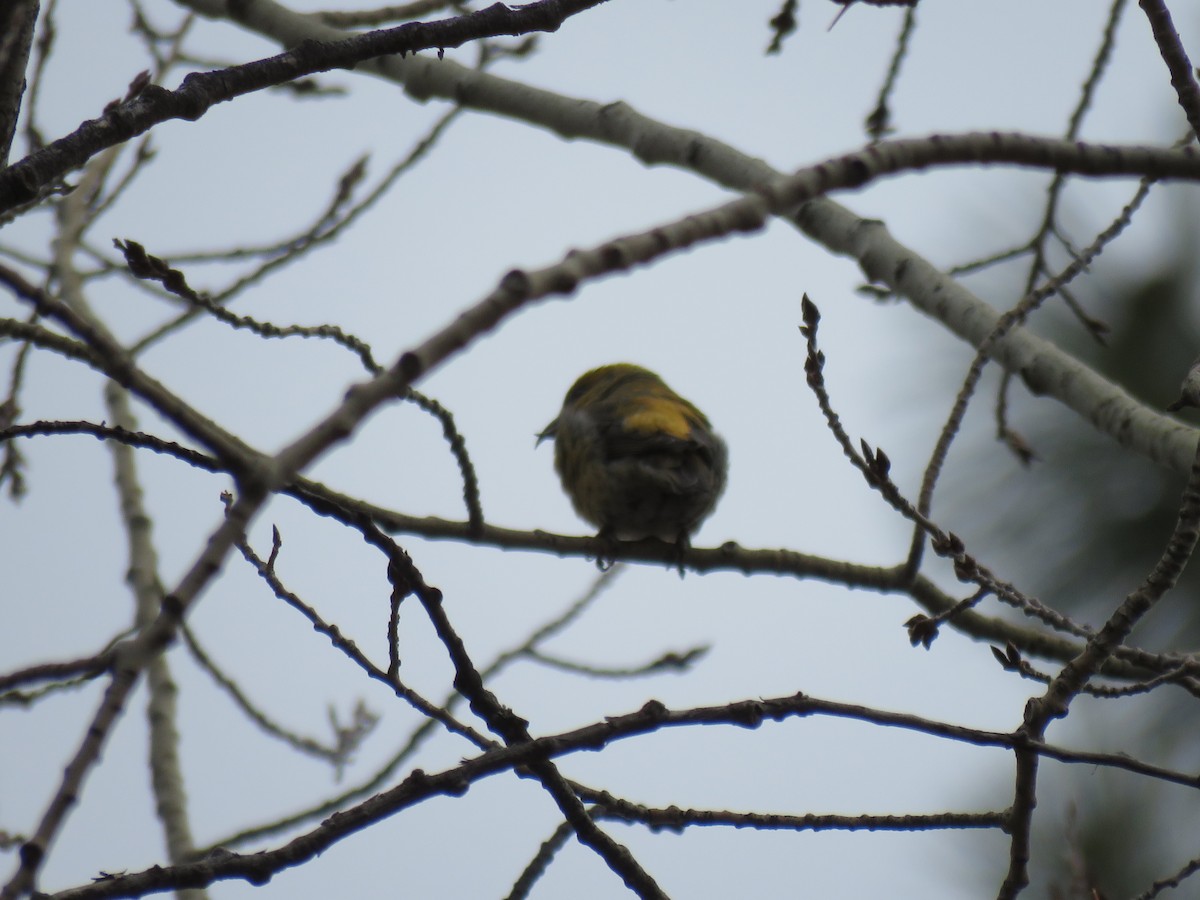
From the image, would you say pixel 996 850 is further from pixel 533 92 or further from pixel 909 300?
pixel 533 92

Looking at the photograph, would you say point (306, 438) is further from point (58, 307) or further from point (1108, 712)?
point (1108, 712)

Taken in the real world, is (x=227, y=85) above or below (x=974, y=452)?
below

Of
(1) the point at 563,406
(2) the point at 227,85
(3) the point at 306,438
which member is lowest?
(3) the point at 306,438

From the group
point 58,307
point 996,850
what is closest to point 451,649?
point 58,307

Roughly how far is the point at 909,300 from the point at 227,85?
1.92 m

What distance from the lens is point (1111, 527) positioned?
5508 millimetres

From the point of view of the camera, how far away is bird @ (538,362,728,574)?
16.3 ft

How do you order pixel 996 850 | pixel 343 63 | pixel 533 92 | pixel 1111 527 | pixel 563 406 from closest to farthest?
pixel 343 63 → pixel 533 92 → pixel 996 850 → pixel 1111 527 → pixel 563 406

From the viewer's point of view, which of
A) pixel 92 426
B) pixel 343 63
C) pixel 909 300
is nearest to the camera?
pixel 92 426

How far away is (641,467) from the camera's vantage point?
4.96 m

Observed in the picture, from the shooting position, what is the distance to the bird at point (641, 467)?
16.3 ft

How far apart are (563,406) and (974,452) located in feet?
6.41

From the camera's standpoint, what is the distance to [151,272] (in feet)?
7.11

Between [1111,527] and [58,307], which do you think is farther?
[1111,527]
